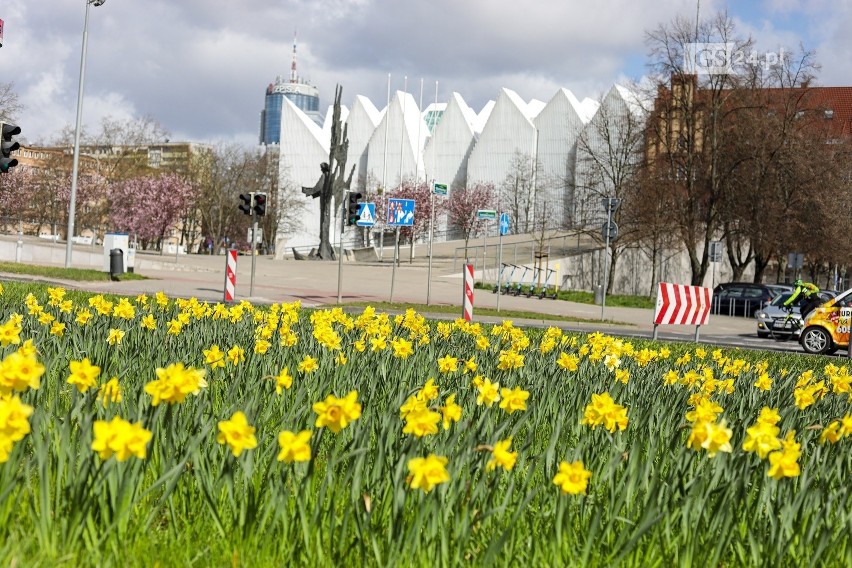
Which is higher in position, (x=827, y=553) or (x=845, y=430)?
(x=845, y=430)

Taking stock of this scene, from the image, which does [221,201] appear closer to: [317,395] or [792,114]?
[792,114]

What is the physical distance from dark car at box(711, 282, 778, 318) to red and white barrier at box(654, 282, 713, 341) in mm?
21288

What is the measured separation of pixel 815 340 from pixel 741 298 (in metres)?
18.6

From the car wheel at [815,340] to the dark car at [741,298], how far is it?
17.8 m

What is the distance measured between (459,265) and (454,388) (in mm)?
53820

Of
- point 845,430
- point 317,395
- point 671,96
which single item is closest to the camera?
point 845,430

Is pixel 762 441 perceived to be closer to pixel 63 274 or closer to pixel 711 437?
pixel 711 437

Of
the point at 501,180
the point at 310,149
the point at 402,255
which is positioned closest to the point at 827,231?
the point at 402,255

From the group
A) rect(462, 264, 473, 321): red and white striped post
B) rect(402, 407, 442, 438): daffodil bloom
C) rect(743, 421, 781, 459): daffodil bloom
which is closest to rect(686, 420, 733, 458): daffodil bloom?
rect(743, 421, 781, 459): daffodil bloom

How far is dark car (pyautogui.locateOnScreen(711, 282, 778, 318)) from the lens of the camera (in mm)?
41281

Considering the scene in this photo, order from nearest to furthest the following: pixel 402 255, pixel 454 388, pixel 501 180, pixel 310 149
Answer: pixel 454 388, pixel 402 255, pixel 501 180, pixel 310 149

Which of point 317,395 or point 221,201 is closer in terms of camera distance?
point 317,395

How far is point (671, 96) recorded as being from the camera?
45938 millimetres

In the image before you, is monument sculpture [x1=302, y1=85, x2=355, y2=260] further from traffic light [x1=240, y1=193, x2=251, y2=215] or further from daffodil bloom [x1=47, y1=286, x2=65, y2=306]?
daffodil bloom [x1=47, y1=286, x2=65, y2=306]
